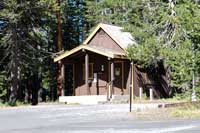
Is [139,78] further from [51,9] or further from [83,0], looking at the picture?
[83,0]

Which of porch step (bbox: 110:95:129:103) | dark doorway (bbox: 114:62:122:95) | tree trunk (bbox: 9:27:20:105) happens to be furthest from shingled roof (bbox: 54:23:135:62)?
tree trunk (bbox: 9:27:20:105)

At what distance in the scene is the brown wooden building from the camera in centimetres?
3900

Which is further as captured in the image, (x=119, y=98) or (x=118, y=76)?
(x=118, y=76)

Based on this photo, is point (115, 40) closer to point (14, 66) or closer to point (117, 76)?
point (117, 76)

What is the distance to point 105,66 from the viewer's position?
133 feet

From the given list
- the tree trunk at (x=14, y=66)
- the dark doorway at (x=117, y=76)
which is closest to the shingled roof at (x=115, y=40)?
the dark doorway at (x=117, y=76)

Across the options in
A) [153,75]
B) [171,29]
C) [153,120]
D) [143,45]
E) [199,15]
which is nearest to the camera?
[153,120]

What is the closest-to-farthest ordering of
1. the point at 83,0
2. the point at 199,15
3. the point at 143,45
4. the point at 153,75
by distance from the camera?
the point at 199,15, the point at 143,45, the point at 153,75, the point at 83,0

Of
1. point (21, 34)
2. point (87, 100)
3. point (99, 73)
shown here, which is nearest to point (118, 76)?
point (99, 73)

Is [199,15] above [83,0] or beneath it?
beneath

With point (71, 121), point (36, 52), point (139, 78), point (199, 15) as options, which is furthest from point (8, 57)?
point (71, 121)

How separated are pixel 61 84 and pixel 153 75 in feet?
24.9

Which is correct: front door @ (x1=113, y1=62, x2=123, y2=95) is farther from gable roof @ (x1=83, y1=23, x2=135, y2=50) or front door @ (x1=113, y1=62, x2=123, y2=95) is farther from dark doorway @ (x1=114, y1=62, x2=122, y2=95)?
gable roof @ (x1=83, y1=23, x2=135, y2=50)

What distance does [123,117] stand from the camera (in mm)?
20266
